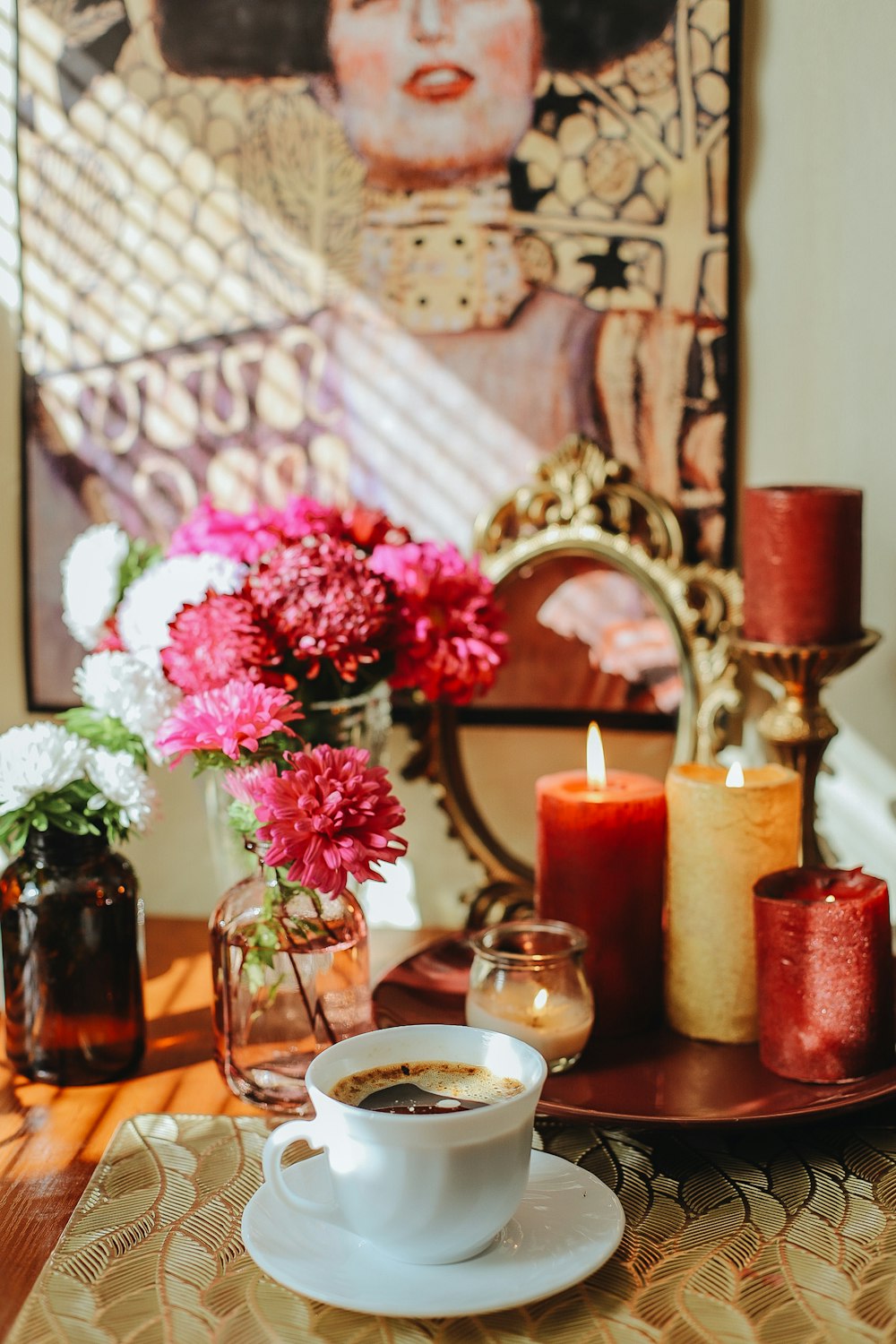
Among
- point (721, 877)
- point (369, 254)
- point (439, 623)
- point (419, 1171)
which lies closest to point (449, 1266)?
point (419, 1171)

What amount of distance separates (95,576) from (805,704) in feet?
1.72

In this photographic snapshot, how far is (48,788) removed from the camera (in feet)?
2.44

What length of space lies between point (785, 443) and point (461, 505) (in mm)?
251

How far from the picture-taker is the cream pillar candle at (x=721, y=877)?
0.74m

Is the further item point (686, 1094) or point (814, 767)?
point (814, 767)

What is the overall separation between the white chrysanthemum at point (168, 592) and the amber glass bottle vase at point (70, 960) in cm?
13

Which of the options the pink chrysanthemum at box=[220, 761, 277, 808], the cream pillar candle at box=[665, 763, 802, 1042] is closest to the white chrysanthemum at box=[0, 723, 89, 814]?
the pink chrysanthemum at box=[220, 761, 277, 808]

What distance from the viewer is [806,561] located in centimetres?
86

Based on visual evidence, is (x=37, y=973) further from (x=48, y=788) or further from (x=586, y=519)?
(x=586, y=519)

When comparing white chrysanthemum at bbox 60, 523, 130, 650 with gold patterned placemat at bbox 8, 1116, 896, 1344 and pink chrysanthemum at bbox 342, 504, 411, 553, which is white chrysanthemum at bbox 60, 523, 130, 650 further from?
gold patterned placemat at bbox 8, 1116, 896, 1344

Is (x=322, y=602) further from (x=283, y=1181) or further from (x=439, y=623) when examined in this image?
(x=283, y=1181)

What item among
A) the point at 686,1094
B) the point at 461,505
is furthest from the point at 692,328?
the point at 686,1094

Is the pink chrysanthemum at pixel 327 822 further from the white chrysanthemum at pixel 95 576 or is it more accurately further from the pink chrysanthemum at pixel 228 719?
the white chrysanthemum at pixel 95 576

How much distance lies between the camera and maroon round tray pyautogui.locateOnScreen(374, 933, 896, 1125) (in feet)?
2.15
